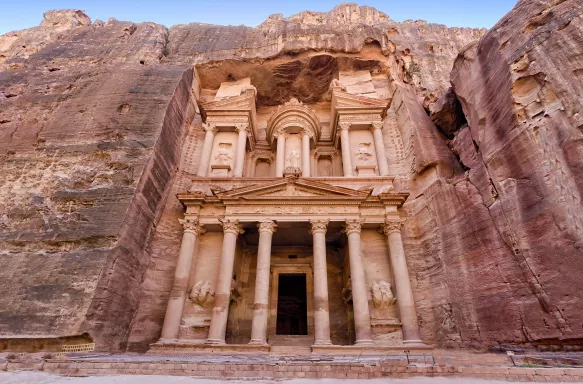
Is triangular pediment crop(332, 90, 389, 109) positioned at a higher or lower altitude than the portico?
higher

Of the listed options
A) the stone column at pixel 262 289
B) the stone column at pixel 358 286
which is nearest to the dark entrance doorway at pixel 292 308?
the stone column at pixel 262 289

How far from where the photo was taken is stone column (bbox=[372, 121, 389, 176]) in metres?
15.7

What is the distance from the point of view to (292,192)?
43.9 ft

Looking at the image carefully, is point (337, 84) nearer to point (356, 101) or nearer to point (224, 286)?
point (356, 101)

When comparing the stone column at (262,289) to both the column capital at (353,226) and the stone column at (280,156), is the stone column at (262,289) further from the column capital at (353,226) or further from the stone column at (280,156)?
the stone column at (280,156)

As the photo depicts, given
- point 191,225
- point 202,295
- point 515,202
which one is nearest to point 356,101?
point 515,202

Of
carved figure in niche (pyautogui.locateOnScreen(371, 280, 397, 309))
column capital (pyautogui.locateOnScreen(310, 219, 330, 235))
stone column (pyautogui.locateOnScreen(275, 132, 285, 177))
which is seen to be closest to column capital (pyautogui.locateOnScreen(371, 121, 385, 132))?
stone column (pyautogui.locateOnScreen(275, 132, 285, 177))

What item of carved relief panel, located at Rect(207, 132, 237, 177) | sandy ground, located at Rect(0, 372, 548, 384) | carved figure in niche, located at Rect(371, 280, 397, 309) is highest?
carved relief panel, located at Rect(207, 132, 237, 177)

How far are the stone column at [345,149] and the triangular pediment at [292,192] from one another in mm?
2899

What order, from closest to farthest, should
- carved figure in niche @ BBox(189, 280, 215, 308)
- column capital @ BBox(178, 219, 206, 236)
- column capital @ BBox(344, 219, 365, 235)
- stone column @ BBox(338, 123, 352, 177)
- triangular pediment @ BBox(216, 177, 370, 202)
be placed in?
carved figure in niche @ BBox(189, 280, 215, 308), column capital @ BBox(344, 219, 365, 235), column capital @ BBox(178, 219, 206, 236), triangular pediment @ BBox(216, 177, 370, 202), stone column @ BBox(338, 123, 352, 177)

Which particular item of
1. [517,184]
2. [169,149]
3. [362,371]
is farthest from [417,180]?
[169,149]

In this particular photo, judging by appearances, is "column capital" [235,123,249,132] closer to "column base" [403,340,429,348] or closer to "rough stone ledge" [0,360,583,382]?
"column base" [403,340,429,348]

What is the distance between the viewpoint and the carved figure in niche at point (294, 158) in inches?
673

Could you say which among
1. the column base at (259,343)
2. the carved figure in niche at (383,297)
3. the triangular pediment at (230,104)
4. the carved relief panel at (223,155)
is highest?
the triangular pediment at (230,104)
